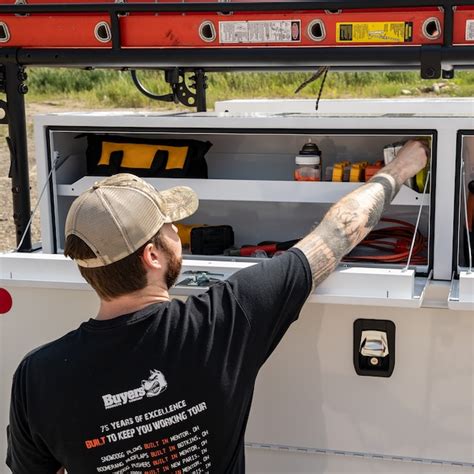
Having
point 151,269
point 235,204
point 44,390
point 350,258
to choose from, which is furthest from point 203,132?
point 44,390

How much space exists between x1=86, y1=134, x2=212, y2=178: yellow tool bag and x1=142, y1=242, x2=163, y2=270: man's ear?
1.19 meters

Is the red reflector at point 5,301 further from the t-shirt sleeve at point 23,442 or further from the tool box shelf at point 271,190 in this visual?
the t-shirt sleeve at point 23,442

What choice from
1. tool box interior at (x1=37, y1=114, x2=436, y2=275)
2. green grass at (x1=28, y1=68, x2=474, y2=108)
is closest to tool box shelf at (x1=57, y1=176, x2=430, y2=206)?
tool box interior at (x1=37, y1=114, x2=436, y2=275)

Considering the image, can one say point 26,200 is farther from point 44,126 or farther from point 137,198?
point 137,198

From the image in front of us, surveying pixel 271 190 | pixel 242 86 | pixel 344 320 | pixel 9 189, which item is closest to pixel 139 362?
pixel 344 320

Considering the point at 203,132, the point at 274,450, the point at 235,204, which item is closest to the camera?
the point at 274,450

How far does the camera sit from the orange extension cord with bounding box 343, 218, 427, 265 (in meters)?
2.97

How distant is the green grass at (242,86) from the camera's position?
44.7ft

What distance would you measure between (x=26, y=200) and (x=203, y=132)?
0.91 metres

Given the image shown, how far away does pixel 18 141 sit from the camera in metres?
3.49

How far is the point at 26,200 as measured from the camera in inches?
140

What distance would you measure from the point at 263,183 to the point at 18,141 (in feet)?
3.55

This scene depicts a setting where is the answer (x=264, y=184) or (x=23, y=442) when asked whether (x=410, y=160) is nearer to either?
(x=264, y=184)

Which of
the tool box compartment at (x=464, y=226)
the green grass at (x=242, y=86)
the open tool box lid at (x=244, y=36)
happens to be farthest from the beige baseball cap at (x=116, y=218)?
the green grass at (x=242, y=86)
